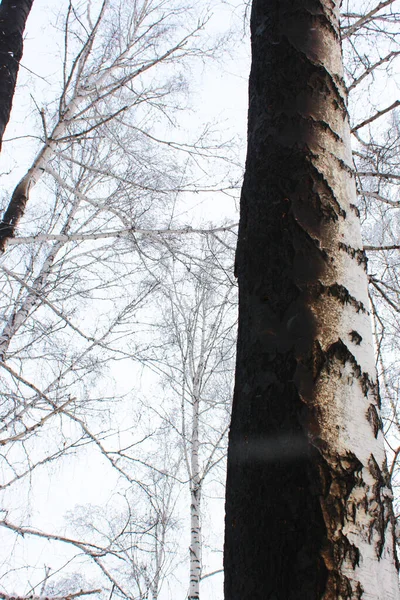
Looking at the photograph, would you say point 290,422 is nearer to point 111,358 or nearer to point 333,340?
point 333,340

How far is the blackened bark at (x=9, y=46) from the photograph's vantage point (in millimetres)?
2322

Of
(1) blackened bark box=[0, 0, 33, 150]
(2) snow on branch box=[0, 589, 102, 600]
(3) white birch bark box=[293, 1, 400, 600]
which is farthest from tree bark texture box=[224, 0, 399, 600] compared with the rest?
(2) snow on branch box=[0, 589, 102, 600]

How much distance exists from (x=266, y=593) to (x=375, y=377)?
12.7 inches

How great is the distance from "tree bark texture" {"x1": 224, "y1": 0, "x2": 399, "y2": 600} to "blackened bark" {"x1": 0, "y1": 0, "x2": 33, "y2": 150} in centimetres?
191

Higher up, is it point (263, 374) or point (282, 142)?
point (282, 142)

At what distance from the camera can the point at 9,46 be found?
244 centimetres

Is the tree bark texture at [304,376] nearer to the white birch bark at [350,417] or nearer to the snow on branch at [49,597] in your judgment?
the white birch bark at [350,417]

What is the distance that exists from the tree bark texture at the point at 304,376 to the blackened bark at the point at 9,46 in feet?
6.28

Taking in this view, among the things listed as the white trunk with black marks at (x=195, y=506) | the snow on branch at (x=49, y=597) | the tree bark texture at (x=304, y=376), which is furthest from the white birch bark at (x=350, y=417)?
the white trunk with black marks at (x=195, y=506)

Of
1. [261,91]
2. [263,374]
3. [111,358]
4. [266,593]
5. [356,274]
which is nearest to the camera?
[266,593]

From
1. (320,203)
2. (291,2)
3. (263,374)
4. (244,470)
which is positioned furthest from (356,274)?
(291,2)

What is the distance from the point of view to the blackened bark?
2322 mm

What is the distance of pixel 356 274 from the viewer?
708mm

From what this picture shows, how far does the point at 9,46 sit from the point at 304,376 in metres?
2.66
